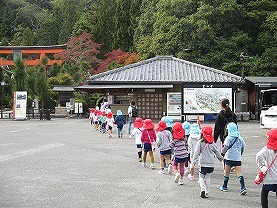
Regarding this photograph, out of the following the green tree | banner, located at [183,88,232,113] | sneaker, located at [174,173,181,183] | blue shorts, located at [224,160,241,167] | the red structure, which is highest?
the green tree

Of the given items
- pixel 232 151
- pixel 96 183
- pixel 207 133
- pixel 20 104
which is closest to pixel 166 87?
pixel 20 104

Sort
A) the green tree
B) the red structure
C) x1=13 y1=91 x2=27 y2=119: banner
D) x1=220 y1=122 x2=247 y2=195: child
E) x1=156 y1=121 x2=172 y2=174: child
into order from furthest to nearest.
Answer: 1. the green tree
2. the red structure
3. x1=13 y1=91 x2=27 y2=119: banner
4. x1=156 y1=121 x2=172 y2=174: child
5. x1=220 y1=122 x2=247 y2=195: child

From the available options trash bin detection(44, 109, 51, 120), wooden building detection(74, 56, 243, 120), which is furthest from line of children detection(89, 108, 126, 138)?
trash bin detection(44, 109, 51, 120)

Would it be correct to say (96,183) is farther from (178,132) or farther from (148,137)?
(148,137)

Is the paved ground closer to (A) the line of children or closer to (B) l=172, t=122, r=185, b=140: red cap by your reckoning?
(B) l=172, t=122, r=185, b=140: red cap

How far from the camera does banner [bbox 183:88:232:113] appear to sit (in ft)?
92.6

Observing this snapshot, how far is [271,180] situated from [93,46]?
48.1 metres

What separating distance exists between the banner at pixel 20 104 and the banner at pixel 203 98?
12.6 metres

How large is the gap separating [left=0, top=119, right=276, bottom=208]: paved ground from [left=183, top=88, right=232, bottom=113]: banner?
574 inches

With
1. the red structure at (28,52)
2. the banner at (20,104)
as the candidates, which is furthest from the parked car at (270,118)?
the red structure at (28,52)

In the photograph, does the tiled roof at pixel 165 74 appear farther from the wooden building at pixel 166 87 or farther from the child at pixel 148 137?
the child at pixel 148 137

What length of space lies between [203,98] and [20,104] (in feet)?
46.7

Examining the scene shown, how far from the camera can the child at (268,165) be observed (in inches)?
236

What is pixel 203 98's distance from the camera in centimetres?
2822
